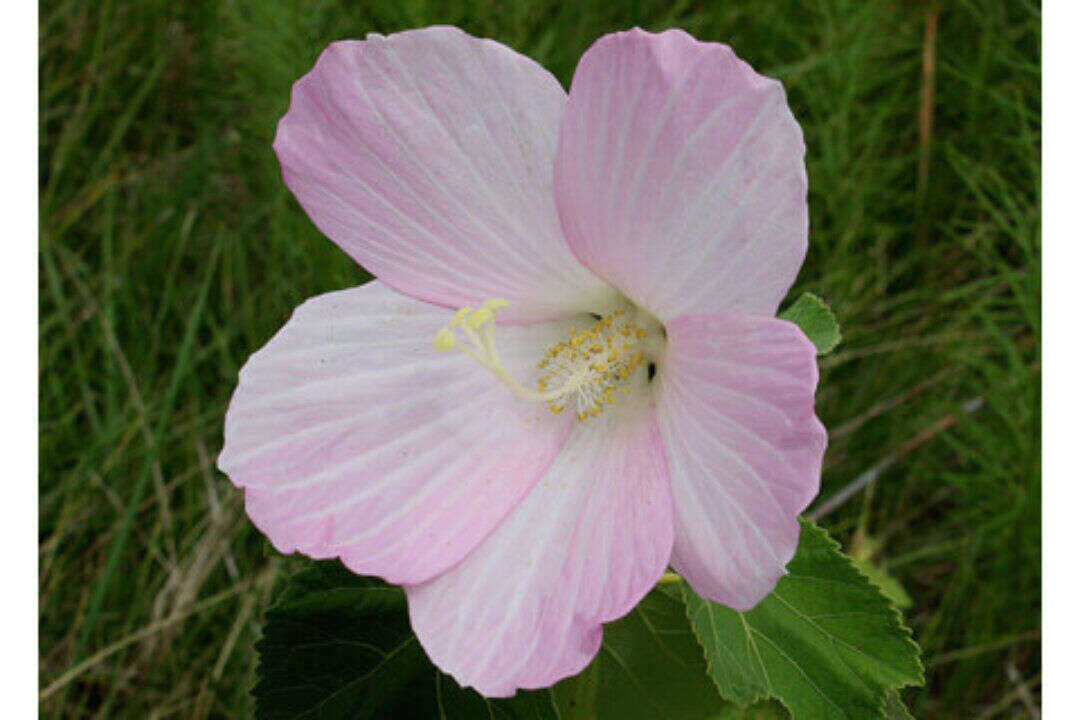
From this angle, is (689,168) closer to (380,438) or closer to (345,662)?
(380,438)

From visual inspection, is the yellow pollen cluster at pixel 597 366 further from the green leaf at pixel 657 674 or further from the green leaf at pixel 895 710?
the green leaf at pixel 895 710

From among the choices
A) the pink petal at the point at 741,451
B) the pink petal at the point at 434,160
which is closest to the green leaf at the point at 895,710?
the pink petal at the point at 741,451

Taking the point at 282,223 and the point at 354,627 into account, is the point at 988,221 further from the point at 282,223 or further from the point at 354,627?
the point at 354,627

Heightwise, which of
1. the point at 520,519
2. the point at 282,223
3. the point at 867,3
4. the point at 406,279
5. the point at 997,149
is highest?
the point at 406,279

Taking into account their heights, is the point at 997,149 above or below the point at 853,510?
above

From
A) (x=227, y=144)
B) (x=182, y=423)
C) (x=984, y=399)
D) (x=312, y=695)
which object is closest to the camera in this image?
(x=312, y=695)

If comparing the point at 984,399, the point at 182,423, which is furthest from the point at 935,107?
the point at 182,423
